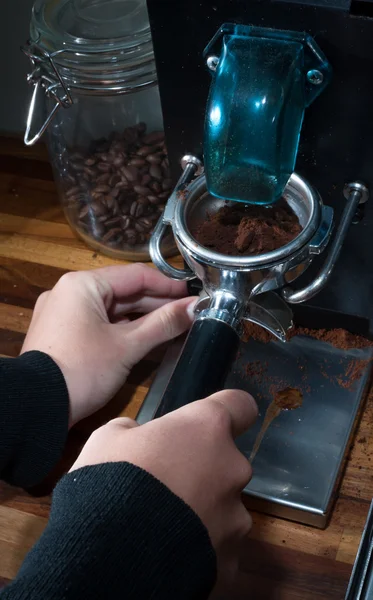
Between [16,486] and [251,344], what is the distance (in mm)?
192

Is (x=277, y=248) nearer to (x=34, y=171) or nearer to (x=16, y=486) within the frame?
(x=16, y=486)

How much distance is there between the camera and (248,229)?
0.44 metres

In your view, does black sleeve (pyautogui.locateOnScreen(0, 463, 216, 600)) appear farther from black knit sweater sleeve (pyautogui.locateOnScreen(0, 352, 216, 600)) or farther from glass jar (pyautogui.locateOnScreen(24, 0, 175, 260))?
glass jar (pyautogui.locateOnScreen(24, 0, 175, 260))

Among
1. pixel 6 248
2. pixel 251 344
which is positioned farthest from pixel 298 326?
pixel 6 248

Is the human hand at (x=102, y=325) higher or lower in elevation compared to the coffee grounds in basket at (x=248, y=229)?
lower

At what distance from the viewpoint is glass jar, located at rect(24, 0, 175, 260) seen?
57 cm

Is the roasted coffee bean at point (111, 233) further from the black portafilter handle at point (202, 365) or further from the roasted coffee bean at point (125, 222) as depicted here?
the black portafilter handle at point (202, 365)

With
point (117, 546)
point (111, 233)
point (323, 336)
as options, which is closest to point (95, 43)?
point (111, 233)

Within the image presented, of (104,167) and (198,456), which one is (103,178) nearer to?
(104,167)

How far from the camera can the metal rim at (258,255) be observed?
0.40 m

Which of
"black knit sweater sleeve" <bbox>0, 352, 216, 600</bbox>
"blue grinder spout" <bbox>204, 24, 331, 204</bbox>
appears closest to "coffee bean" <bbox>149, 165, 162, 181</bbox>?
"blue grinder spout" <bbox>204, 24, 331, 204</bbox>

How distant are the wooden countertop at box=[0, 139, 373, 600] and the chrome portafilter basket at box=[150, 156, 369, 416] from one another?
0.12 metres

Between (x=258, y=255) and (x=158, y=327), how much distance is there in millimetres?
167

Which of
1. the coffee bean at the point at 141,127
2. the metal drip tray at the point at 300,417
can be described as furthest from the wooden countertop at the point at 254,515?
the coffee bean at the point at 141,127
